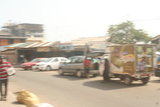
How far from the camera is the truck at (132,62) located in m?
12.8

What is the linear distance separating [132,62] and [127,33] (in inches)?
1250

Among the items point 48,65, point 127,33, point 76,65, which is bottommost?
point 48,65

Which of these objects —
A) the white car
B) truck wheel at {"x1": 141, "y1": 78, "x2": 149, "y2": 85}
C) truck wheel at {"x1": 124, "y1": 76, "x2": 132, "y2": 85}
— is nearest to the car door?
truck wheel at {"x1": 124, "y1": 76, "x2": 132, "y2": 85}

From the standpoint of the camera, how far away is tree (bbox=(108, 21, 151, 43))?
4319 cm

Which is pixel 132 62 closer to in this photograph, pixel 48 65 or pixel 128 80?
pixel 128 80

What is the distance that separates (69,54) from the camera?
36.2 m

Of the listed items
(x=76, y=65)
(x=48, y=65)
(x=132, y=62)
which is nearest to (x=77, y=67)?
(x=76, y=65)

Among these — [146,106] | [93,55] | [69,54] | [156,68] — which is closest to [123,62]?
[156,68]

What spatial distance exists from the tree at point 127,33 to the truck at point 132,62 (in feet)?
95.4

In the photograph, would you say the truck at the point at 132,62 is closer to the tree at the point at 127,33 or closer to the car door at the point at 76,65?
the car door at the point at 76,65

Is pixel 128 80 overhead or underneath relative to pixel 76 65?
underneath

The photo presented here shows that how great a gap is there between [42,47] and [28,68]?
7.58 m

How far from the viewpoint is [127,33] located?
43719 millimetres

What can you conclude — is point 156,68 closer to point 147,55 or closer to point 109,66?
point 147,55
